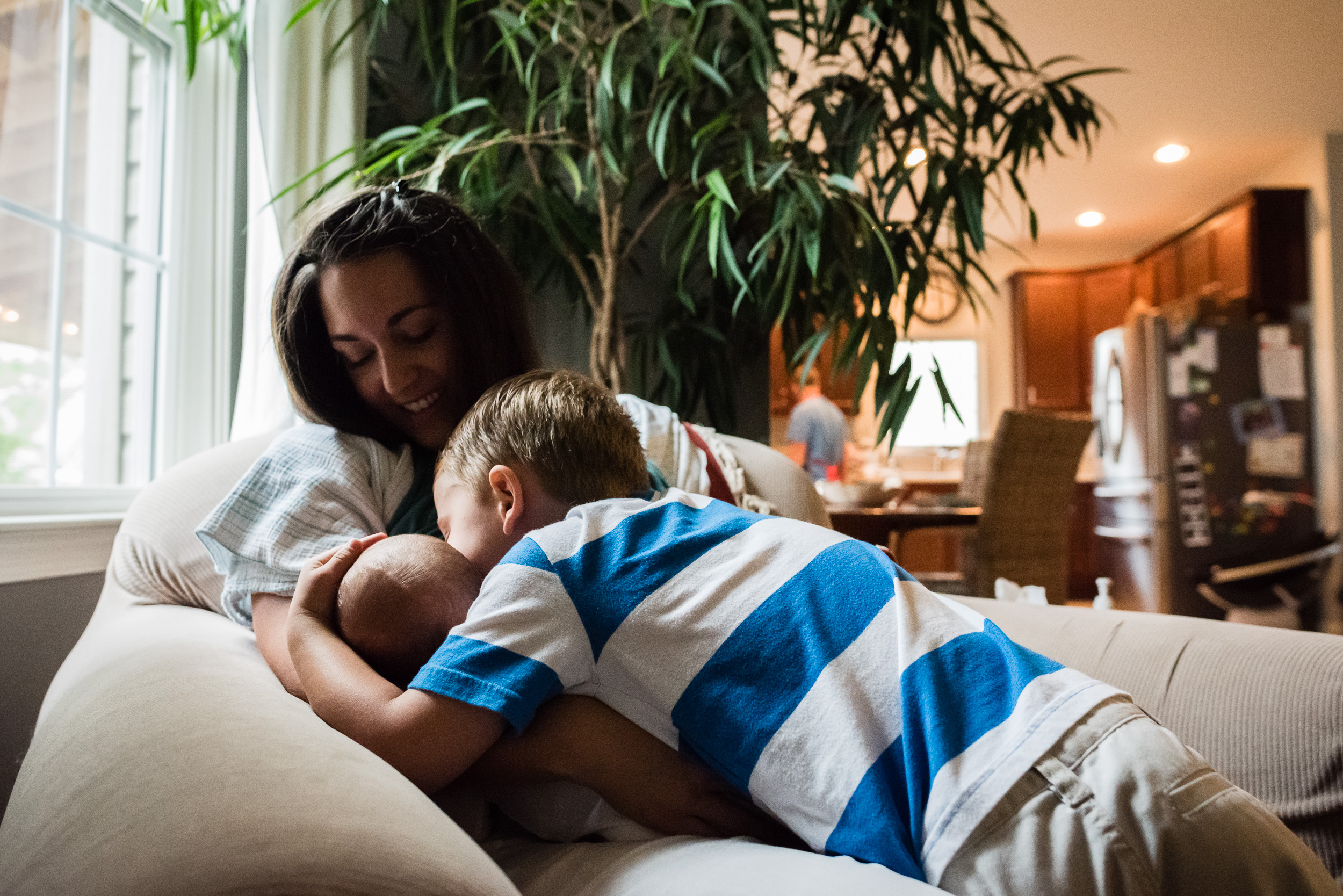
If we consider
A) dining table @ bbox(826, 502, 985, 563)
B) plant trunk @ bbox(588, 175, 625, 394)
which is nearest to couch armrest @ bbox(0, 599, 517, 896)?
plant trunk @ bbox(588, 175, 625, 394)

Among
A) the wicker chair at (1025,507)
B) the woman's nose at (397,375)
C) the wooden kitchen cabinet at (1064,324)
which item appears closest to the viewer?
the woman's nose at (397,375)

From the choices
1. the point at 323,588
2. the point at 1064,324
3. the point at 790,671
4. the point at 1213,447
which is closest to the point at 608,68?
the point at 323,588

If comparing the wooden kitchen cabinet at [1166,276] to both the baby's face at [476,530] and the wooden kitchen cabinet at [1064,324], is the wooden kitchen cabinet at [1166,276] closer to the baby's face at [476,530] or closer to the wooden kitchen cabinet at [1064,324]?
the wooden kitchen cabinet at [1064,324]

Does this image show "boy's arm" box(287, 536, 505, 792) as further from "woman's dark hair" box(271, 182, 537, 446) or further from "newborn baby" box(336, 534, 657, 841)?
"woman's dark hair" box(271, 182, 537, 446)

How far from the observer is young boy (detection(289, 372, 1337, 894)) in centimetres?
60

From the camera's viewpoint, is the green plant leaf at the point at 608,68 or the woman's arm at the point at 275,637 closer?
the woman's arm at the point at 275,637

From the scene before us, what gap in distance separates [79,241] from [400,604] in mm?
1440

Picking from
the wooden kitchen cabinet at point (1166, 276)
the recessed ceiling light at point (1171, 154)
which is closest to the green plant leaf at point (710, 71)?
the recessed ceiling light at point (1171, 154)

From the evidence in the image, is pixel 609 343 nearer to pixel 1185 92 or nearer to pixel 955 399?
pixel 1185 92

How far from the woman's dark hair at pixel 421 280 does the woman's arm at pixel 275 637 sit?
27cm

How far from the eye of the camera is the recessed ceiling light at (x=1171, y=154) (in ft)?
16.2

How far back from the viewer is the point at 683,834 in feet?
2.37

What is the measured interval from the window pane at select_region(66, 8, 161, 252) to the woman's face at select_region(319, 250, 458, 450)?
1.00m

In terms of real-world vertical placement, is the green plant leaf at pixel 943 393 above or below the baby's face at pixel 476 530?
above
